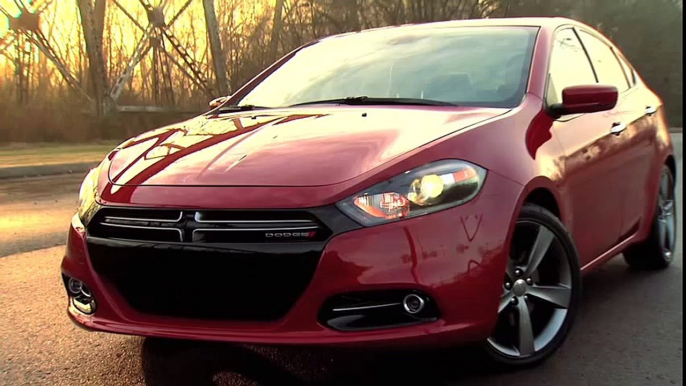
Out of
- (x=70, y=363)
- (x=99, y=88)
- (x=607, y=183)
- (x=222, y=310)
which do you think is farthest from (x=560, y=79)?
Answer: (x=99, y=88)

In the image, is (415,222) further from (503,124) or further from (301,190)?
(503,124)

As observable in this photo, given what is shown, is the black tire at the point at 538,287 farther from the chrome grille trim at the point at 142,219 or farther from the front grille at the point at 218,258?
the chrome grille trim at the point at 142,219

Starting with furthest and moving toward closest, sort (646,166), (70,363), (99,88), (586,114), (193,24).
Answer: (193,24) → (99,88) → (646,166) → (586,114) → (70,363)

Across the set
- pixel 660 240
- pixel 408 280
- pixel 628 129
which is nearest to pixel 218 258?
pixel 408 280

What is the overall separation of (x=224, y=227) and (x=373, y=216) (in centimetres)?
52

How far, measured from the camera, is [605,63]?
4.75m

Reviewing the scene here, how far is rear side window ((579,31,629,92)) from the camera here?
4.58 metres

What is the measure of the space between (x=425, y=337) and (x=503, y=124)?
1.03 meters

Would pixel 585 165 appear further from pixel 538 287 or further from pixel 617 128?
pixel 538 287

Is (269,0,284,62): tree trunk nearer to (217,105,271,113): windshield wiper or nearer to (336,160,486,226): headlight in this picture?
(217,105,271,113): windshield wiper

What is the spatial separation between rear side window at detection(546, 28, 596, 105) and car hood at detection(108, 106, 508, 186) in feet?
2.05

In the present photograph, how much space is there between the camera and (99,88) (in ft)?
69.6

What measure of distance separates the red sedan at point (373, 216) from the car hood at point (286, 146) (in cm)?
1

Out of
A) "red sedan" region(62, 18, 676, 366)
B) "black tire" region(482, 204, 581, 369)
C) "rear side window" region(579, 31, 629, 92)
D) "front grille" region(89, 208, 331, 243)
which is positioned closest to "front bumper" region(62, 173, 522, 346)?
"red sedan" region(62, 18, 676, 366)
